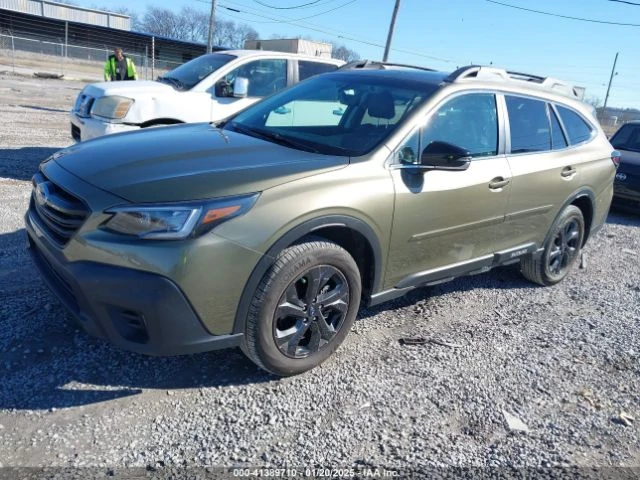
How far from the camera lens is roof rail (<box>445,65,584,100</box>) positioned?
393 centimetres

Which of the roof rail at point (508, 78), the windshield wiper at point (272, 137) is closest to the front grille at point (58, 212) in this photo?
the windshield wiper at point (272, 137)

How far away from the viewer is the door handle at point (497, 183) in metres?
3.88

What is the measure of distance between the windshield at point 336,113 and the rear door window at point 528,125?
920 millimetres

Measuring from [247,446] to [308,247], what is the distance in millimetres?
1073

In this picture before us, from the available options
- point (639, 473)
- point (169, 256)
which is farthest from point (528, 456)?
point (169, 256)

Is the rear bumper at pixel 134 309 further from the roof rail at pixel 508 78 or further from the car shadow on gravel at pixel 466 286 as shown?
the roof rail at pixel 508 78

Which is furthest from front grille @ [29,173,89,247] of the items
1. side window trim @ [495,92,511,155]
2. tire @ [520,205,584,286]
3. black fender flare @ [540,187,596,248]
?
black fender flare @ [540,187,596,248]

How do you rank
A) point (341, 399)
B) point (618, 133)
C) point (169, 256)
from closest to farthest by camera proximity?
1. point (169, 256)
2. point (341, 399)
3. point (618, 133)

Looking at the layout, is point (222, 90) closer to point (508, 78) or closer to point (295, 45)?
point (508, 78)

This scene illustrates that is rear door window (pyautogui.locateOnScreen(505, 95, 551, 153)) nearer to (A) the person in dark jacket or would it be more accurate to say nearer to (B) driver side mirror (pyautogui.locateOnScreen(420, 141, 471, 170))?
(B) driver side mirror (pyautogui.locateOnScreen(420, 141, 471, 170))

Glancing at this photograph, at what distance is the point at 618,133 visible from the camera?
9.86 metres

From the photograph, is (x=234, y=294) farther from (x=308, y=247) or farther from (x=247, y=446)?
(x=247, y=446)

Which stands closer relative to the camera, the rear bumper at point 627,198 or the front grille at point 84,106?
the front grille at point 84,106

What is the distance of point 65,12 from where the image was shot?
5222 cm
